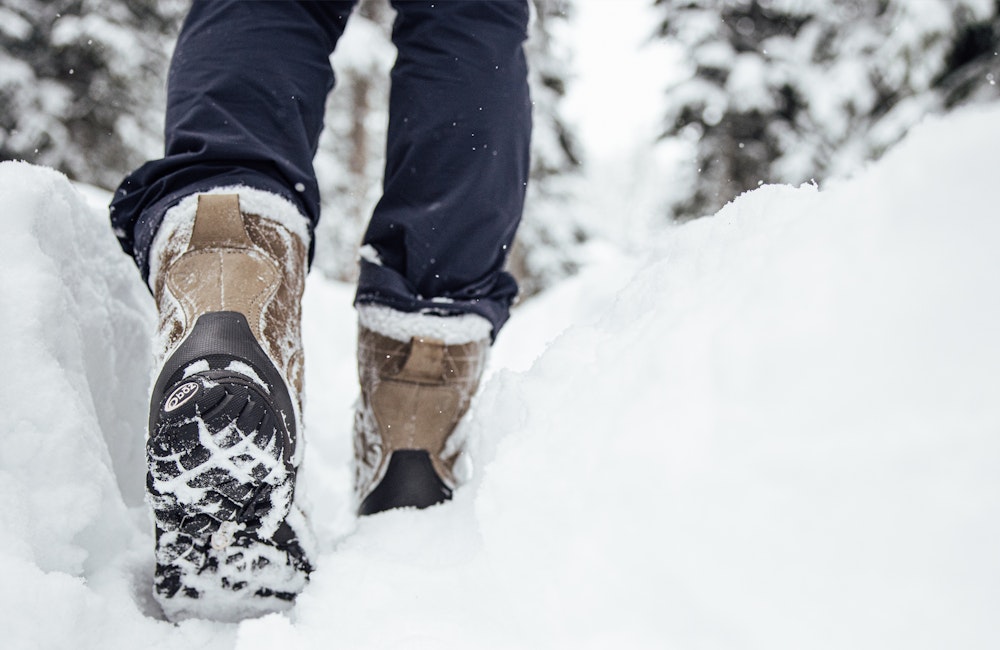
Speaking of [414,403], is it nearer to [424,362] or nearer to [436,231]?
[424,362]

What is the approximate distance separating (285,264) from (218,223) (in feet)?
0.30

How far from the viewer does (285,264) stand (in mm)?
832

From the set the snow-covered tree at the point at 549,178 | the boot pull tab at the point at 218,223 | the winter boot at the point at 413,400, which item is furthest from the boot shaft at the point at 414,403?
the snow-covered tree at the point at 549,178

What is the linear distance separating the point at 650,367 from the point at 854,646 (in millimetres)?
243

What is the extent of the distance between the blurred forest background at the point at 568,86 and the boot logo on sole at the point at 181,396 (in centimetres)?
597

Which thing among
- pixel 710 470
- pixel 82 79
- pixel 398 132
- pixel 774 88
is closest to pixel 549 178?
pixel 774 88

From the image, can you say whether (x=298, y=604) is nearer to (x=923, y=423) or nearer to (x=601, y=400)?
(x=601, y=400)

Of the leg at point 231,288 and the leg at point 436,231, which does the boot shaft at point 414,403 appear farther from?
the leg at point 231,288

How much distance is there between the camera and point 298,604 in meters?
0.66

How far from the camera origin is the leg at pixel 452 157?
93 centimetres

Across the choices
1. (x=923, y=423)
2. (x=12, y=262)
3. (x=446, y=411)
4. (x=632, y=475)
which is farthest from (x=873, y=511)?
(x=12, y=262)

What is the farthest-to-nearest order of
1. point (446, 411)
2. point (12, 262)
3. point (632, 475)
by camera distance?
1. point (446, 411)
2. point (12, 262)
3. point (632, 475)

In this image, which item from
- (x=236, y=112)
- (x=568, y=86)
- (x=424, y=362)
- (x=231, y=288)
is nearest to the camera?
(x=231, y=288)

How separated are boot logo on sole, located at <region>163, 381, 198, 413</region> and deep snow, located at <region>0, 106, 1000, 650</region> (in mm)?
170
